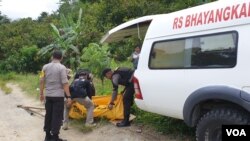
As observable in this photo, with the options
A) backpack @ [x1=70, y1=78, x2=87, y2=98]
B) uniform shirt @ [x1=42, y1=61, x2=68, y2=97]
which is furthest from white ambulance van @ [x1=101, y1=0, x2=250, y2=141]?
backpack @ [x1=70, y1=78, x2=87, y2=98]

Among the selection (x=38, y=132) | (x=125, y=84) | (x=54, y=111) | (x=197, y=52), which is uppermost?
(x=197, y=52)

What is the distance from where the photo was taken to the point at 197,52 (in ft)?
19.6

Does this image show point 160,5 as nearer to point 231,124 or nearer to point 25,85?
point 25,85

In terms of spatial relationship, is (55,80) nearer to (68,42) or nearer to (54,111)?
(54,111)

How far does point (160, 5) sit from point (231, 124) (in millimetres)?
14874

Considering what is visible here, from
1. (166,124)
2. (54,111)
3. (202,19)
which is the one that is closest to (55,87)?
(54,111)

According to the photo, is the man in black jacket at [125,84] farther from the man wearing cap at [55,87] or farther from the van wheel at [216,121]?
the van wheel at [216,121]

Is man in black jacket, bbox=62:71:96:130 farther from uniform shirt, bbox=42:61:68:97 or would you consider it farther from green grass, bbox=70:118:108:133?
uniform shirt, bbox=42:61:68:97

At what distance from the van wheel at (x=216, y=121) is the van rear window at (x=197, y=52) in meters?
0.60

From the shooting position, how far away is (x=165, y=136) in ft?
25.2

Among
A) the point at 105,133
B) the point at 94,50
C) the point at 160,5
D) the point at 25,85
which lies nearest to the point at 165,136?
the point at 105,133

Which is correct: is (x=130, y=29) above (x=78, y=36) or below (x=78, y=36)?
below

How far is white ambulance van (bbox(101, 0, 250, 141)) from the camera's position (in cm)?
530

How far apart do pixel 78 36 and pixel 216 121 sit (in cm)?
1426
